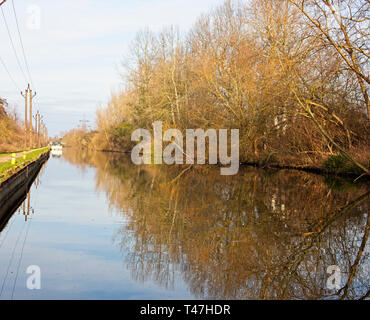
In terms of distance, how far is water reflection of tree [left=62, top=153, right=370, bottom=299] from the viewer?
Result: 19.1 ft

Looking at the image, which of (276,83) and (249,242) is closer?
(249,242)

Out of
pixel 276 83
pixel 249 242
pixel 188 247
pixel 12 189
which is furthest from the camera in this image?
pixel 276 83

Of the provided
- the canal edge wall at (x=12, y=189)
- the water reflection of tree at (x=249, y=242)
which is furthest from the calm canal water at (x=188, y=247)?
the canal edge wall at (x=12, y=189)

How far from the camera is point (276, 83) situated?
23094mm

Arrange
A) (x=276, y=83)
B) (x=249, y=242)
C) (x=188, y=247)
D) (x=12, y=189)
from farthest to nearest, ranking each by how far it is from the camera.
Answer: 1. (x=276, y=83)
2. (x=12, y=189)
3. (x=249, y=242)
4. (x=188, y=247)

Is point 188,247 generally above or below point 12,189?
below

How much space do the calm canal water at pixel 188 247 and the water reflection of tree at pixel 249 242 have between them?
2 cm

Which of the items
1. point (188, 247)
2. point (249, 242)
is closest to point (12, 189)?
point (188, 247)

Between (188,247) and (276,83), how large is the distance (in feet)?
55.5

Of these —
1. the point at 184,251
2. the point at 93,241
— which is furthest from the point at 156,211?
the point at 184,251

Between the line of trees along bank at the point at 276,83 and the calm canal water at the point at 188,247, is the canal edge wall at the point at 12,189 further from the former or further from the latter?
the line of trees along bank at the point at 276,83

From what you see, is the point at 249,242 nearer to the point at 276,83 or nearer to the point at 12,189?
the point at 12,189

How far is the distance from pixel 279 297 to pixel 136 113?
149 ft

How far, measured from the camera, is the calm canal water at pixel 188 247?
561cm
